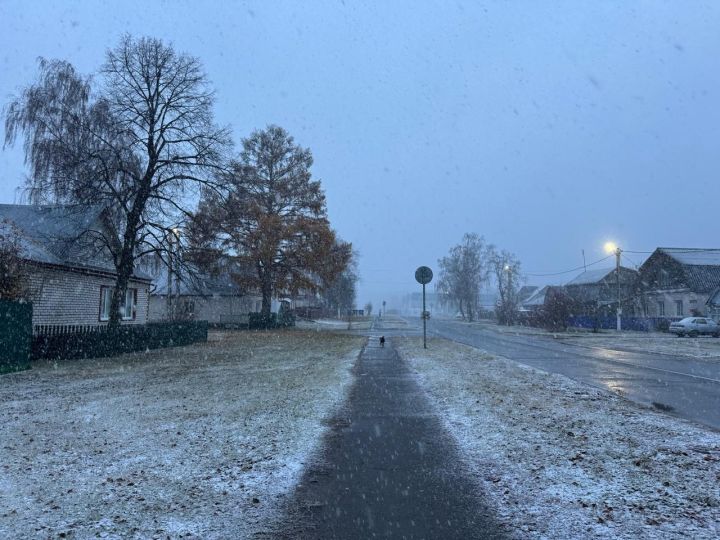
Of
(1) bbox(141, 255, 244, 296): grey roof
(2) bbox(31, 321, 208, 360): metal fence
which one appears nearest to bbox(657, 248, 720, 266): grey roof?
(1) bbox(141, 255, 244, 296): grey roof

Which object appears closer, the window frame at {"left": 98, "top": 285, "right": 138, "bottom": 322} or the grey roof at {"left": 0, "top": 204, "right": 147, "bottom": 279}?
the grey roof at {"left": 0, "top": 204, "right": 147, "bottom": 279}

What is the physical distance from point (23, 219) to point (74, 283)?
385 centimetres

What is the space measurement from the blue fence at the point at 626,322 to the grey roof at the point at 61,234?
37.8 m

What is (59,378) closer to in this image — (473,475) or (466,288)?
(473,475)

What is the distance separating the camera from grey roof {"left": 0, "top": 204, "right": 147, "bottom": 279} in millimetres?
18703

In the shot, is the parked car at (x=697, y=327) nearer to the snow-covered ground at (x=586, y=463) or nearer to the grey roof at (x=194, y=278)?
the grey roof at (x=194, y=278)

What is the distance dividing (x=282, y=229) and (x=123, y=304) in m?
12.5

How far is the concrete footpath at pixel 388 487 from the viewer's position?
4.12 meters

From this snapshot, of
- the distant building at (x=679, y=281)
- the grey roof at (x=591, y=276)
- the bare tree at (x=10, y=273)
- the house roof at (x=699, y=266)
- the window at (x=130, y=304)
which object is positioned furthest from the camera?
the grey roof at (x=591, y=276)

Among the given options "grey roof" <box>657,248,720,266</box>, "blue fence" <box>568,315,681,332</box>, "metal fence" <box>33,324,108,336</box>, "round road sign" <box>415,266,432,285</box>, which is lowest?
"blue fence" <box>568,315,681,332</box>

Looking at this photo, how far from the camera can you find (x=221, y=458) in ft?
19.3

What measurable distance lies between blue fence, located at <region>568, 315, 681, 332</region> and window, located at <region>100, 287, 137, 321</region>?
1386 inches

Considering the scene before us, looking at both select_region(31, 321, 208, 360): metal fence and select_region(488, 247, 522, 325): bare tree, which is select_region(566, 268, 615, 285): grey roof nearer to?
select_region(488, 247, 522, 325): bare tree

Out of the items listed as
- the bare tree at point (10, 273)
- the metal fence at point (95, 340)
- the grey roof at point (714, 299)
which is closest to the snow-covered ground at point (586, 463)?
the bare tree at point (10, 273)
